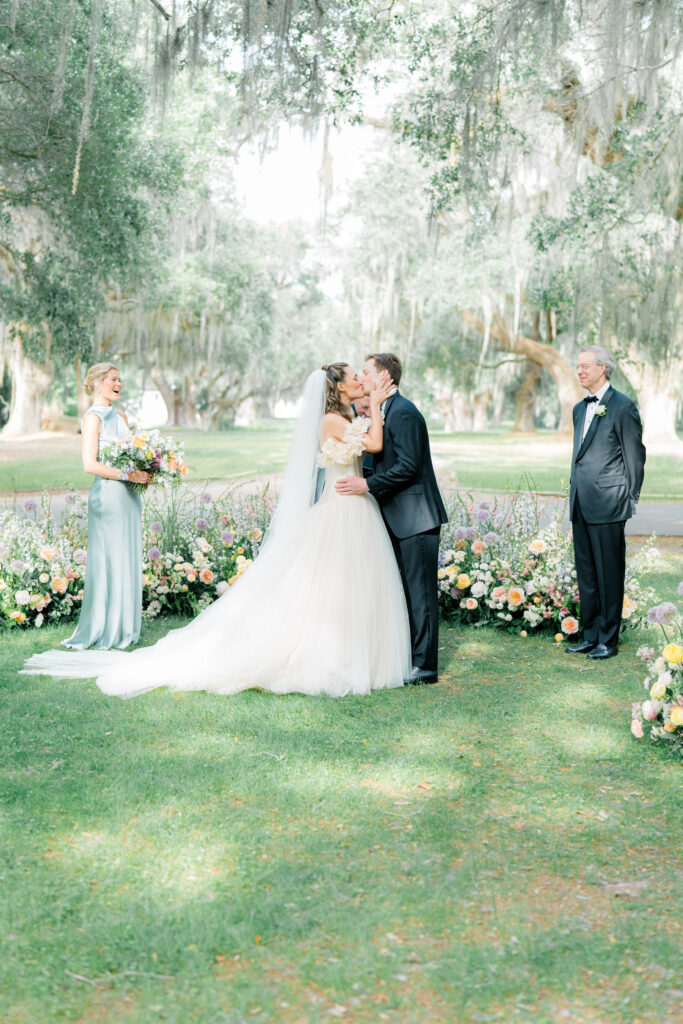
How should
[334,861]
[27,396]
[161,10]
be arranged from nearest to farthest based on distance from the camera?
[334,861] < [161,10] < [27,396]

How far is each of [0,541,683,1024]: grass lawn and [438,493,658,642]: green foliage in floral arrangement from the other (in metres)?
1.55

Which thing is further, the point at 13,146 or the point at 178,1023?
the point at 13,146

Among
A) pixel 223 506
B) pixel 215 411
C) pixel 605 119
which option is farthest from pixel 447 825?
pixel 215 411

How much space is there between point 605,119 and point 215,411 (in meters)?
40.2

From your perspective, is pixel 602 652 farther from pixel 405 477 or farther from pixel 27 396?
pixel 27 396

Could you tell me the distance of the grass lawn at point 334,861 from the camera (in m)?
2.43

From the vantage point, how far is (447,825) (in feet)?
11.3

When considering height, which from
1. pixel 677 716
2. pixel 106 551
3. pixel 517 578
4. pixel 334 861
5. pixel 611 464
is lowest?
pixel 334 861

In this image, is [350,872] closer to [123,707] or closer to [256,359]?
[123,707]

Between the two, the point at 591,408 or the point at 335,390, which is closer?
the point at 335,390

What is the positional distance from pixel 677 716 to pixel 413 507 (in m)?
1.98

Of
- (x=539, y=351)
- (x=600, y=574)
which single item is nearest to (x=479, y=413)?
(x=539, y=351)

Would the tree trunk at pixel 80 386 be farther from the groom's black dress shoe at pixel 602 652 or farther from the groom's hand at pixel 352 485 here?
the groom's black dress shoe at pixel 602 652

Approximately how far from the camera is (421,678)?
5422 mm
